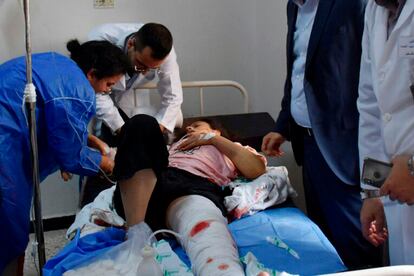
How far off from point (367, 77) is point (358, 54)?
0.31 m

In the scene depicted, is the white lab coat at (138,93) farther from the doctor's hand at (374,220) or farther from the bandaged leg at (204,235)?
the doctor's hand at (374,220)

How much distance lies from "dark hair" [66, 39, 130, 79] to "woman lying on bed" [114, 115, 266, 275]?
410 millimetres

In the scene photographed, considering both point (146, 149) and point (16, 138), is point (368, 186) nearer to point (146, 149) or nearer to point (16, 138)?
point (146, 149)

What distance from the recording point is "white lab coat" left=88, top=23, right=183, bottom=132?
8.27 ft

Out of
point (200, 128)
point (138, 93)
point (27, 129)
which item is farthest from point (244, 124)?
point (27, 129)

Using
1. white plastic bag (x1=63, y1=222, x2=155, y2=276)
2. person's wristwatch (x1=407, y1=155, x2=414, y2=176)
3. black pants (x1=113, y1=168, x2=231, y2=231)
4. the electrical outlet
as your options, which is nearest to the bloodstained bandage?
white plastic bag (x1=63, y1=222, x2=155, y2=276)

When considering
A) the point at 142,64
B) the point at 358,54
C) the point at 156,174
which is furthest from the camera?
the point at 142,64

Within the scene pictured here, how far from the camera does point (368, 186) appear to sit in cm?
128

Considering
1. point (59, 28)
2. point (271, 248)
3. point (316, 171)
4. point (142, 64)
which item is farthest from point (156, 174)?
point (59, 28)

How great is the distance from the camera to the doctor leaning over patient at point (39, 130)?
166cm

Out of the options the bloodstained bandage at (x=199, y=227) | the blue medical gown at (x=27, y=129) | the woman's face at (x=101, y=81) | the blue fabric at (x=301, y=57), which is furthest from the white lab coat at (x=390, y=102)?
the woman's face at (x=101, y=81)

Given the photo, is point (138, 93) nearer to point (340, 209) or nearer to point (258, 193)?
point (258, 193)

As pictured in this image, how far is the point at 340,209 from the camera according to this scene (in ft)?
5.55

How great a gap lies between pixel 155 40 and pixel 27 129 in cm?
88
